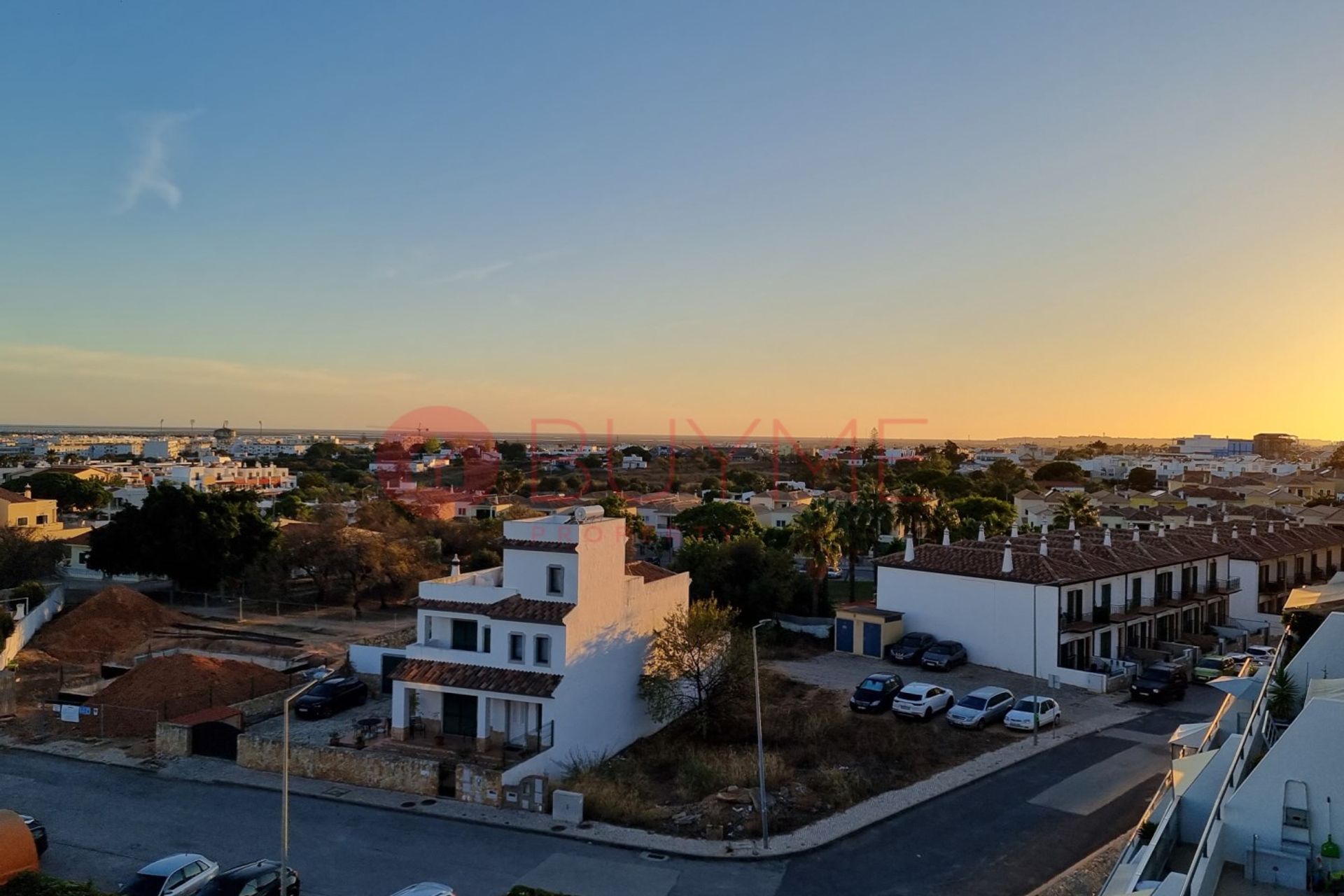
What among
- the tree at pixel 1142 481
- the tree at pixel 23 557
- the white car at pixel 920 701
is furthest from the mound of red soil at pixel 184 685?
the tree at pixel 1142 481

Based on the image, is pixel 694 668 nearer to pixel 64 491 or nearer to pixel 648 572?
pixel 648 572

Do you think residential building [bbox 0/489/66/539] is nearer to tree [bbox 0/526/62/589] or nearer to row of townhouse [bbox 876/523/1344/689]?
tree [bbox 0/526/62/589]

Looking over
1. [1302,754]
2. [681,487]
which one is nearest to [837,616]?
[1302,754]

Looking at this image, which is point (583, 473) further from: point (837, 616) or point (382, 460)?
point (837, 616)

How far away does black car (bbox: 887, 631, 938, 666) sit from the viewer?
37.7 metres

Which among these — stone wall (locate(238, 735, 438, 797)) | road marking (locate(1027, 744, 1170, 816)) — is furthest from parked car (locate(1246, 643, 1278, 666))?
stone wall (locate(238, 735, 438, 797))

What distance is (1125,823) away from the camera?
21203 millimetres

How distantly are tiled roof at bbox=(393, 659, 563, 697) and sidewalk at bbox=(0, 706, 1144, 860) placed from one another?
3.76 m

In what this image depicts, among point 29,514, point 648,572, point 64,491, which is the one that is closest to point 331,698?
point 648,572

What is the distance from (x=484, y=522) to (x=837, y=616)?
125 ft

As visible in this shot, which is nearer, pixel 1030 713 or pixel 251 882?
pixel 251 882

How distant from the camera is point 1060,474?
6004 inches

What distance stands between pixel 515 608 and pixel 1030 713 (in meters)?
Result: 17.1

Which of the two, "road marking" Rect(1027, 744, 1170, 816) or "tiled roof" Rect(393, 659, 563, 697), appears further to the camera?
"tiled roof" Rect(393, 659, 563, 697)
